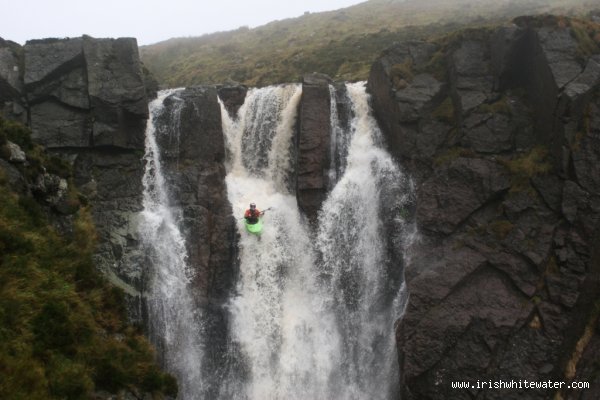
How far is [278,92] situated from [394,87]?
7064 millimetres

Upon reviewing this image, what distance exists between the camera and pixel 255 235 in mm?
22219

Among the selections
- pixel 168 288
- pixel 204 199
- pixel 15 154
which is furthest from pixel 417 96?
pixel 15 154

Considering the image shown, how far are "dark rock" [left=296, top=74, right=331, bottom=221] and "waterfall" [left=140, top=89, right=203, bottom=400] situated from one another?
6.70 meters

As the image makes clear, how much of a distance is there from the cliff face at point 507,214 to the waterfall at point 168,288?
9.59 m

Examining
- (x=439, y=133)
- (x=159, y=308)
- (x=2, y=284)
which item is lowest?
(x=159, y=308)

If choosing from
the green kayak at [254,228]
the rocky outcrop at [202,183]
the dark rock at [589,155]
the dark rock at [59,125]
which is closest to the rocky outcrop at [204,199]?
the rocky outcrop at [202,183]

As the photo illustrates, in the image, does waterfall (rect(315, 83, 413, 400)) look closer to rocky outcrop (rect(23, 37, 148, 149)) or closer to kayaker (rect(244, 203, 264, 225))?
kayaker (rect(244, 203, 264, 225))


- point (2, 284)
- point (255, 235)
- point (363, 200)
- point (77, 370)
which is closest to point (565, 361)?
point (363, 200)

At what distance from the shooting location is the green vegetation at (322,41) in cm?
4225

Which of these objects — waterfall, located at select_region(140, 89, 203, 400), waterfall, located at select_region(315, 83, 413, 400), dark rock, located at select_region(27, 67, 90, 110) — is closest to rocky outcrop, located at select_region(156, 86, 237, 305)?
waterfall, located at select_region(140, 89, 203, 400)

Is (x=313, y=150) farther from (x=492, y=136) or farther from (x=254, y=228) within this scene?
(x=492, y=136)

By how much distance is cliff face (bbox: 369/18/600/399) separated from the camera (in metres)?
16.0

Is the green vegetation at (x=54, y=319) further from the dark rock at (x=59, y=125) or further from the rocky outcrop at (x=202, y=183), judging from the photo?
the dark rock at (x=59, y=125)

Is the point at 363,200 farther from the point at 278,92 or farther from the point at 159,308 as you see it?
the point at 159,308
